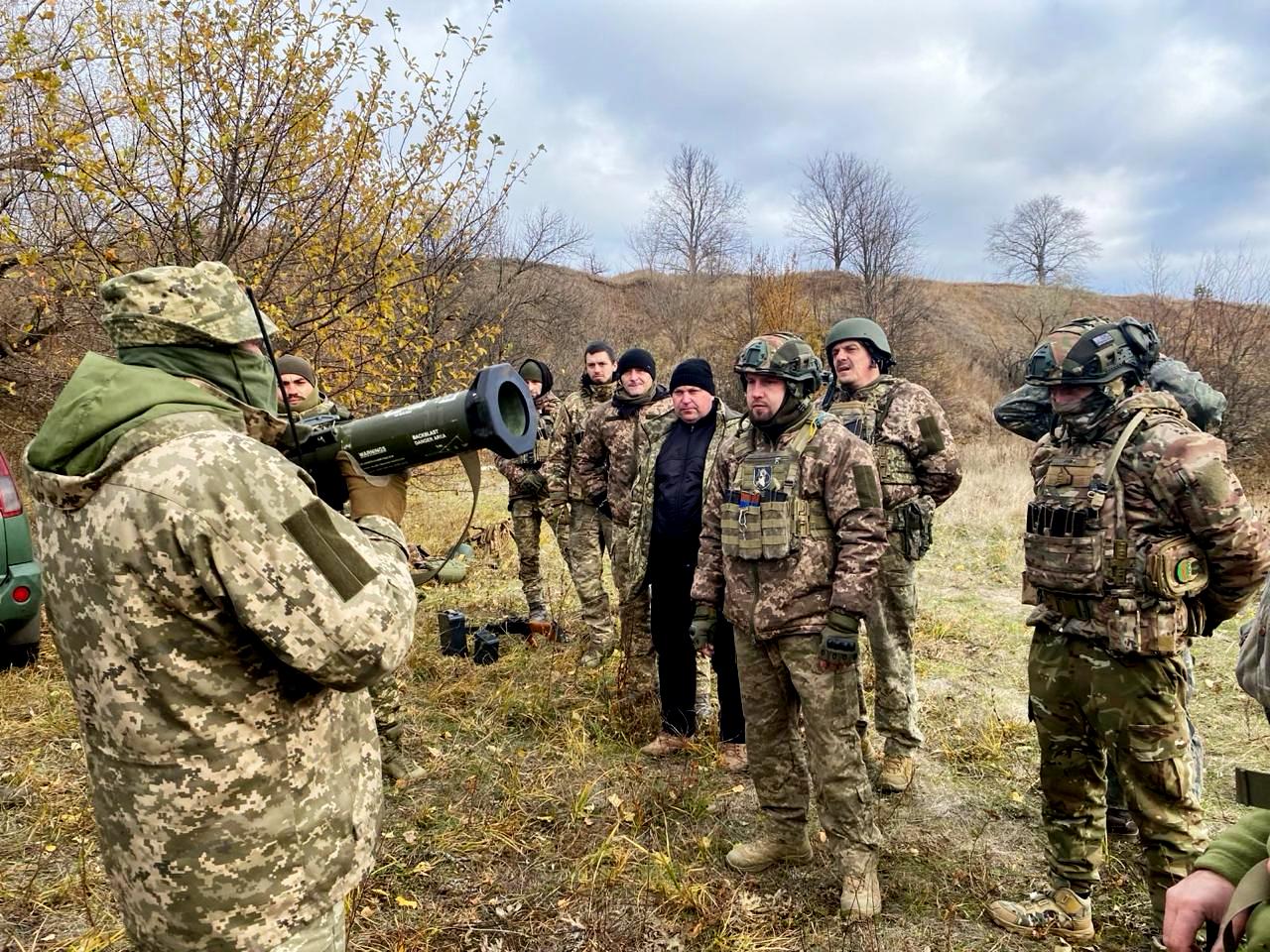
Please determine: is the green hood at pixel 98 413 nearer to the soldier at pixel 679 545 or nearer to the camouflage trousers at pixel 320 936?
the camouflage trousers at pixel 320 936

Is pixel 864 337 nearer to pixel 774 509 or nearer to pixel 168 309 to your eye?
pixel 774 509

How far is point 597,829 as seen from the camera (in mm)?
3447

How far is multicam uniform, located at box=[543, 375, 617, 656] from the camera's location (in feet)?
18.7

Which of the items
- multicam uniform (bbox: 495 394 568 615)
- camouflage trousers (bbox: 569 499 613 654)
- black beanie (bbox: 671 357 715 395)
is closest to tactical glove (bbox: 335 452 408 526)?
black beanie (bbox: 671 357 715 395)

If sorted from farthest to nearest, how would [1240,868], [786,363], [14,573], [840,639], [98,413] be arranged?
[14,573] < [786,363] < [840,639] < [98,413] < [1240,868]

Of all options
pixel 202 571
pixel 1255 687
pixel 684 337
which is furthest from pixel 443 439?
pixel 684 337

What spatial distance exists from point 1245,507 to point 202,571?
10.3ft

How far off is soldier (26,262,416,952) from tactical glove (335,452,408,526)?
9.8 inches

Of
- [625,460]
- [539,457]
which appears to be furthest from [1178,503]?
[539,457]

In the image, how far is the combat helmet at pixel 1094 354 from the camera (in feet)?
8.95

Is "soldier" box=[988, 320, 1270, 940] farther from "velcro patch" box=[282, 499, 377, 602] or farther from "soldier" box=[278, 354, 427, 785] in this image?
"soldier" box=[278, 354, 427, 785]

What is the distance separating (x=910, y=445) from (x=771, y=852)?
2230 millimetres

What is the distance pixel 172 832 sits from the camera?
5.05 ft

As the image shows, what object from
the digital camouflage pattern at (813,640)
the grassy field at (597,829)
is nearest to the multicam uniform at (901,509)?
the grassy field at (597,829)
